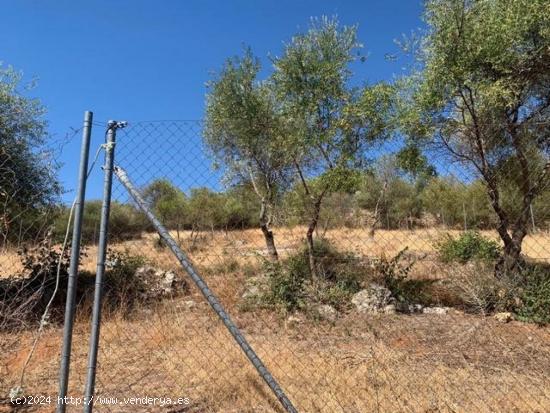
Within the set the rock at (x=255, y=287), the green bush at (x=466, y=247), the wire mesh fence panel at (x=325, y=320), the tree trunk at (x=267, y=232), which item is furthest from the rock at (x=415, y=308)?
the tree trunk at (x=267, y=232)

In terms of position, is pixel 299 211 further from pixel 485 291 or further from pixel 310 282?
pixel 485 291

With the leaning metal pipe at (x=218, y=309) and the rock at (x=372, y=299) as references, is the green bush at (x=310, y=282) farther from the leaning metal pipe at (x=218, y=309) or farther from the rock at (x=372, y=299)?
the leaning metal pipe at (x=218, y=309)

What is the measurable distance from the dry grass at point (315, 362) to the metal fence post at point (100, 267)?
41.2 inches

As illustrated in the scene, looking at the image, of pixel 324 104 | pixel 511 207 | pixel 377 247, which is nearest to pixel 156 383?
pixel 324 104

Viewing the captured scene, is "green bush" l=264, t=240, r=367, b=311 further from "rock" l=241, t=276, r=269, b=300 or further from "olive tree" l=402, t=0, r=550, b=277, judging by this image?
"olive tree" l=402, t=0, r=550, b=277

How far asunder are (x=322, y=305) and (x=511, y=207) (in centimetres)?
501

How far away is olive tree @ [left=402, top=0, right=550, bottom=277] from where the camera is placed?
28.4 ft

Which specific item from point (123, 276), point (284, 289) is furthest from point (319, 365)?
point (123, 276)

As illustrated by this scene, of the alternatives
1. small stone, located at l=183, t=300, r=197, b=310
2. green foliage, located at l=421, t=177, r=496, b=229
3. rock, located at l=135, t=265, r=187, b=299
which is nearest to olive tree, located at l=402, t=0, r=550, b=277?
green foliage, located at l=421, t=177, r=496, b=229

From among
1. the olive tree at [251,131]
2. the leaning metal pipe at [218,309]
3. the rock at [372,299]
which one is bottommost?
the rock at [372,299]

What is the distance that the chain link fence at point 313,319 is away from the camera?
14.3ft

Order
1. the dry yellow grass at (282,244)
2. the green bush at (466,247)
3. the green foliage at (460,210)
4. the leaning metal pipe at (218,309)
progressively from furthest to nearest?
the green bush at (466,247)
the green foliage at (460,210)
the dry yellow grass at (282,244)
the leaning metal pipe at (218,309)

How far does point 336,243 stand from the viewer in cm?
1308

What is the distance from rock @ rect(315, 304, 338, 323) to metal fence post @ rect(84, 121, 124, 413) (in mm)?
5945
